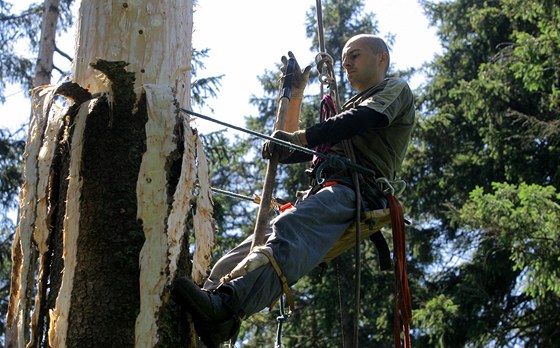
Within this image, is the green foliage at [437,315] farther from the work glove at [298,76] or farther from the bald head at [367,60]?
the bald head at [367,60]

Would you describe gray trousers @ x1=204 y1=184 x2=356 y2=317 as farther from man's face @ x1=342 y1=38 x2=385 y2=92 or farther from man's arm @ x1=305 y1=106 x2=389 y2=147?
man's face @ x1=342 y1=38 x2=385 y2=92

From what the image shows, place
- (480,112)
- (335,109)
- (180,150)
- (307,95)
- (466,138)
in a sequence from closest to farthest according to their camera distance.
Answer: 1. (180,150)
2. (335,109)
3. (480,112)
4. (466,138)
5. (307,95)

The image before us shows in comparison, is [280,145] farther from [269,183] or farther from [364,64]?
[364,64]

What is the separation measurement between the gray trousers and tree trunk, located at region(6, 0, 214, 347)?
26cm

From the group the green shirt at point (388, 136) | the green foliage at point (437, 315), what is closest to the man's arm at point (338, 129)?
the green shirt at point (388, 136)

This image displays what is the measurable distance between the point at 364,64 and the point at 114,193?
6.68ft

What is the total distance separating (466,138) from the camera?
64.3 ft

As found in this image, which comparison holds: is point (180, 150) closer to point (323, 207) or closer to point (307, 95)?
point (323, 207)

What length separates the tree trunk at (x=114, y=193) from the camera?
3436 millimetres

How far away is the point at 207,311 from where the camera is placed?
353cm

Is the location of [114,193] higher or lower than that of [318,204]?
lower

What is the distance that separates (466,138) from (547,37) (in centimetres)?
561

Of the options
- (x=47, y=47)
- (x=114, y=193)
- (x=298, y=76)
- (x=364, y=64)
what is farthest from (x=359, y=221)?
(x=47, y=47)

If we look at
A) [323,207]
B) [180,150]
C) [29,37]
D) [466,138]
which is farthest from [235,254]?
[466,138]
